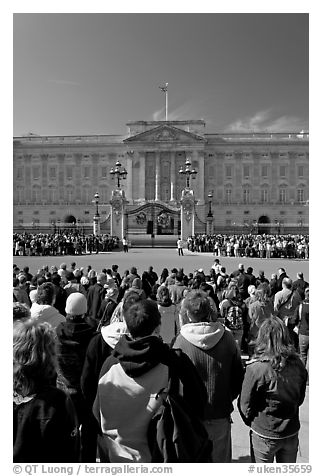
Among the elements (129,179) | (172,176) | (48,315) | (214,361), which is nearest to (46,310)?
(48,315)

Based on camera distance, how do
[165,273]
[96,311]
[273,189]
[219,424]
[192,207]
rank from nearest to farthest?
1. [219,424]
2. [96,311]
3. [165,273]
4. [192,207]
5. [273,189]

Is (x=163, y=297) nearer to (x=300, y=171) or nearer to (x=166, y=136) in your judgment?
(x=166, y=136)

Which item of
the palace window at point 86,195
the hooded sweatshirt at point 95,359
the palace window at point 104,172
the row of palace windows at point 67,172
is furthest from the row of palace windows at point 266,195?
the hooded sweatshirt at point 95,359

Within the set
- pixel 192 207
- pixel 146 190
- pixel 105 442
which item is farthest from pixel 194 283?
pixel 146 190

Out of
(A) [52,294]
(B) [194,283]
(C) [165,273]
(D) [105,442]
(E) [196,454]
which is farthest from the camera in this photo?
(C) [165,273]

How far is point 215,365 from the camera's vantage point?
154 inches

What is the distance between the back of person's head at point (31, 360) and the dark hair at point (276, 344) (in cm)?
Result: 171

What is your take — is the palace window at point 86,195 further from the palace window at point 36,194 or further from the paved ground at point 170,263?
the paved ground at point 170,263

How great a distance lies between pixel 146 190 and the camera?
257 feet

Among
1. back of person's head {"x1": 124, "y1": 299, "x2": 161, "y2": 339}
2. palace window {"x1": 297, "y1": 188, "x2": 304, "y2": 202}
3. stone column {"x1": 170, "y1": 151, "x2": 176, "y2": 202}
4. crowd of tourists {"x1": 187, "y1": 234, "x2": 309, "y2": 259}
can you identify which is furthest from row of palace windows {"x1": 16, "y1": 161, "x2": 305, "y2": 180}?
back of person's head {"x1": 124, "y1": 299, "x2": 161, "y2": 339}

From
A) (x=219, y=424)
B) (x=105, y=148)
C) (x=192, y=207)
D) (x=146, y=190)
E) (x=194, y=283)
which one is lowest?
(x=219, y=424)

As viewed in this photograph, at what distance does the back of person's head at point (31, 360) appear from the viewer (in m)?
2.96
